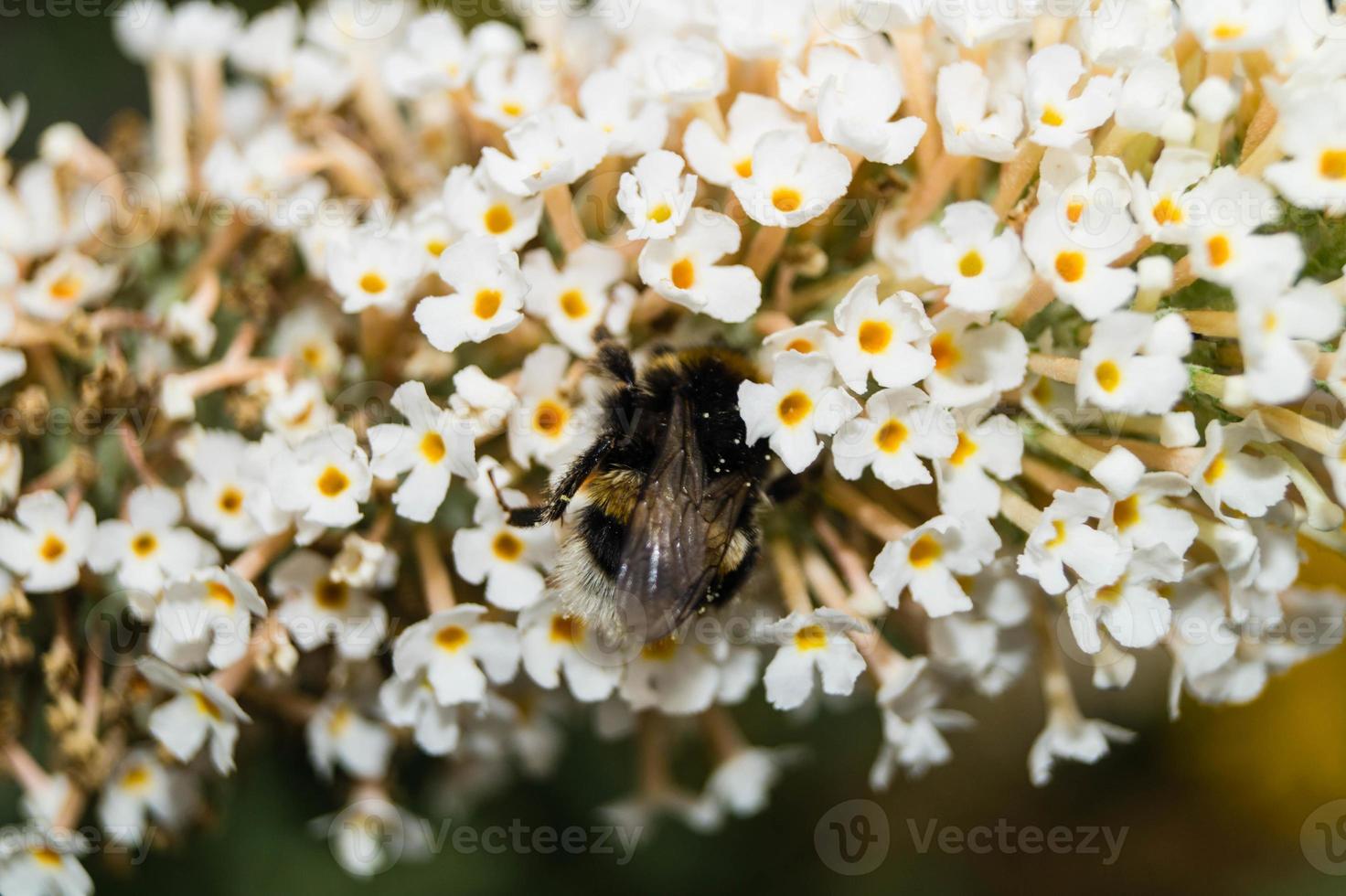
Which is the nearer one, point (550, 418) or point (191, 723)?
point (550, 418)

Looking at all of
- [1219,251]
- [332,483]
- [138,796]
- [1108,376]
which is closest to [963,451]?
[1108,376]

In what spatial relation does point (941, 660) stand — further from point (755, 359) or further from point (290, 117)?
point (290, 117)

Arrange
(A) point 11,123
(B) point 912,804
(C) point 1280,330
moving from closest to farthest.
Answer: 1. (C) point 1280,330
2. (A) point 11,123
3. (B) point 912,804

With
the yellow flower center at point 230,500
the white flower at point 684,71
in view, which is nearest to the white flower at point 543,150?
the white flower at point 684,71

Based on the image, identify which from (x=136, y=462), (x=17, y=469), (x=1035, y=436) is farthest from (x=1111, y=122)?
(x=17, y=469)

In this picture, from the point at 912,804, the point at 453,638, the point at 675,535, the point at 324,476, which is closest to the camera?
the point at 675,535

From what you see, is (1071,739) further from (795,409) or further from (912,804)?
(912,804)

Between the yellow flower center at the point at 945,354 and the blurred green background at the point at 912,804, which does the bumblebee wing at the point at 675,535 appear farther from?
the blurred green background at the point at 912,804

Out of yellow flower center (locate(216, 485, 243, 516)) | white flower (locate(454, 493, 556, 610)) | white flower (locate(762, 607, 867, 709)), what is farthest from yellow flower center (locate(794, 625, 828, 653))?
yellow flower center (locate(216, 485, 243, 516))
